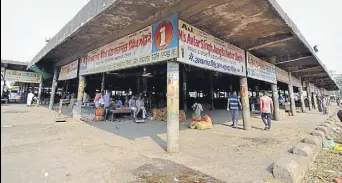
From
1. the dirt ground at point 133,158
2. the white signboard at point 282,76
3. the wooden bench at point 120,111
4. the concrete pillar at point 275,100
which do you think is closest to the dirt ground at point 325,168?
the dirt ground at point 133,158

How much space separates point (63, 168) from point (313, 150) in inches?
224

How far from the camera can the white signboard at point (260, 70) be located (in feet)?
29.3

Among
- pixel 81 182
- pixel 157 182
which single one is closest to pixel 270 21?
pixel 157 182

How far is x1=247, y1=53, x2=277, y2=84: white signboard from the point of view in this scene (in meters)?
8.92

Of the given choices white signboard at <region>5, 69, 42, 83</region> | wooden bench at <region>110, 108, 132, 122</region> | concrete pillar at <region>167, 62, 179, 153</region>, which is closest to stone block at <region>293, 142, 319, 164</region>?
concrete pillar at <region>167, 62, 179, 153</region>

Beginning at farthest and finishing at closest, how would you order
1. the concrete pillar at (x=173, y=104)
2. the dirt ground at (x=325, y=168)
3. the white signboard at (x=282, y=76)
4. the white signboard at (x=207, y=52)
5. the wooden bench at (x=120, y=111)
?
the white signboard at (x=282, y=76) < the wooden bench at (x=120, y=111) < the white signboard at (x=207, y=52) < the concrete pillar at (x=173, y=104) < the dirt ground at (x=325, y=168)

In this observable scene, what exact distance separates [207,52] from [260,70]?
16.6ft

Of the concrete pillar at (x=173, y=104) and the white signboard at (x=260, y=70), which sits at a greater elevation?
the white signboard at (x=260, y=70)

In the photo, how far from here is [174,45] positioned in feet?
17.0

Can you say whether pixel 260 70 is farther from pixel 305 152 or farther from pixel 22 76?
pixel 22 76

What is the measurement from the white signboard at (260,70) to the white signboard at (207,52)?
86cm

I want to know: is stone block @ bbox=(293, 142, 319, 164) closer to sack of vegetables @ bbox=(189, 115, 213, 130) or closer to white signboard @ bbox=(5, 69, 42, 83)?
sack of vegetables @ bbox=(189, 115, 213, 130)

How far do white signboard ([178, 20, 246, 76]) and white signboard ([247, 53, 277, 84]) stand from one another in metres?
0.86

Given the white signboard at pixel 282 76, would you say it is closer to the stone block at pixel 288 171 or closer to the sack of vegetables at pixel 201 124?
the sack of vegetables at pixel 201 124
